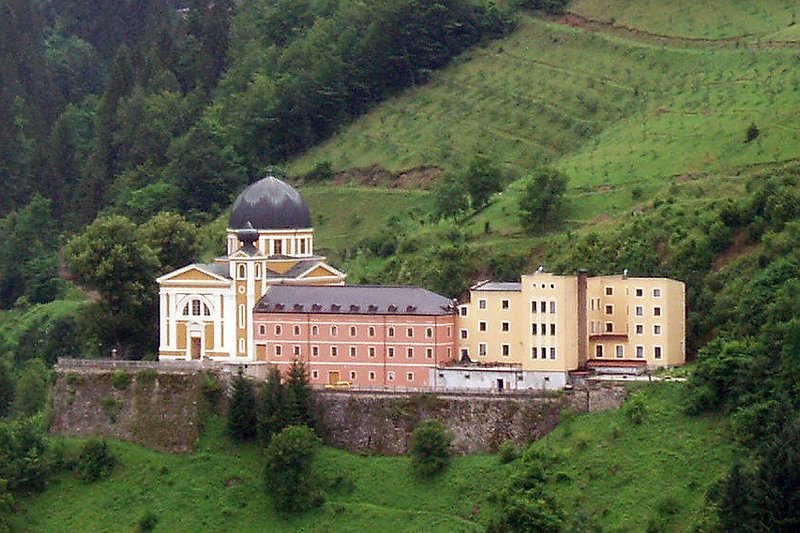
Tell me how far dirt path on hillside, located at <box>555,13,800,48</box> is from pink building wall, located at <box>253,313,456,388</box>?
126 ft

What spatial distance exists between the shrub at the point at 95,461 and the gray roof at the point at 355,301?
9.03 m

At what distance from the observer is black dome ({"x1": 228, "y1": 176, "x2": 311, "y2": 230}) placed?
11394 cm

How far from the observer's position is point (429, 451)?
101 meters

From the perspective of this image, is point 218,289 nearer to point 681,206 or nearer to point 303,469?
point 303,469

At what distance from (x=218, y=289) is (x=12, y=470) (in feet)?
40.3

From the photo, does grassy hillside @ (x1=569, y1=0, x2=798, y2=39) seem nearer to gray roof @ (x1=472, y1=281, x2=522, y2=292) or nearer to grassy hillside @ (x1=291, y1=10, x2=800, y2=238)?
grassy hillside @ (x1=291, y1=10, x2=800, y2=238)

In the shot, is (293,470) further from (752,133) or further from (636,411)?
(752,133)

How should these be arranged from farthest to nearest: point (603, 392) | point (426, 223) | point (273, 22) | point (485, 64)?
point (273, 22) → point (485, 64) → point (426, 223) → point (603, 392)

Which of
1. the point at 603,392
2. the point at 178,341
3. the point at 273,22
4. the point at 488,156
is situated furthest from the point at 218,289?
the point at 273,22

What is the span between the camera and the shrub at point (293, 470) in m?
101

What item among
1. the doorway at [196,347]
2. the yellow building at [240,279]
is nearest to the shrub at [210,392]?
the yellow building at [240,279]

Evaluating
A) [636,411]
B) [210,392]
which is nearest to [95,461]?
[210,392]

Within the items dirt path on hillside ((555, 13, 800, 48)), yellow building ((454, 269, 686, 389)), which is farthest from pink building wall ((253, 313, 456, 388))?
dirt path on hillside ((555, 13, 800, 48))

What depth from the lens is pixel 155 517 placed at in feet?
339
